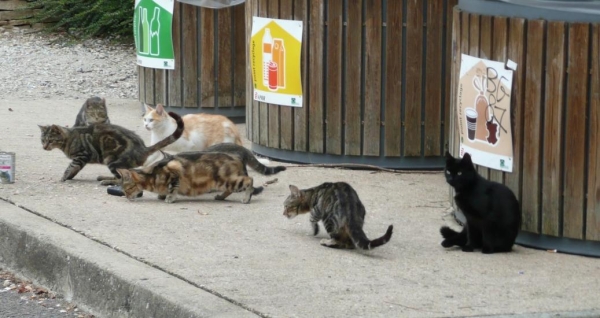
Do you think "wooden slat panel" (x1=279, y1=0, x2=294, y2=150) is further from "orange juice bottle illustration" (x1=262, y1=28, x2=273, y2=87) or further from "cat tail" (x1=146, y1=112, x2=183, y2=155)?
"cat tail" (x1=146, y1=112, x2=183, y2=155)

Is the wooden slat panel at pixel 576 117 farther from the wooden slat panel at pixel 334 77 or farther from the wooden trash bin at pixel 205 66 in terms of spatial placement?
the wooden trash bin at pixel 205 66

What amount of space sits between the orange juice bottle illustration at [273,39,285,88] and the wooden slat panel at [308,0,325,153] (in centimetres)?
25

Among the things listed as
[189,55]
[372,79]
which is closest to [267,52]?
[372,79]

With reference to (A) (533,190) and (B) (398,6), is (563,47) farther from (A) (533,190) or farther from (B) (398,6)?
(B) (398,6)

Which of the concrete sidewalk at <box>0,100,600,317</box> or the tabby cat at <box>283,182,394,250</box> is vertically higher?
the tabby cat at <box>283,182,394,250</box>

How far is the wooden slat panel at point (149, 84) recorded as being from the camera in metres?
11.4

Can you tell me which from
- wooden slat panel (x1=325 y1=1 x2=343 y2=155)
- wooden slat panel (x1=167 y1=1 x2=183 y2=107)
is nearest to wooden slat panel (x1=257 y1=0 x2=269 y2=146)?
wooden slat panel (x1=325 y1=1 x2=343 y2=155)

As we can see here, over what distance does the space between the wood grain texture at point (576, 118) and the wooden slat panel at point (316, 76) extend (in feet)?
9.21

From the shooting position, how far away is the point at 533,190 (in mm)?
6586

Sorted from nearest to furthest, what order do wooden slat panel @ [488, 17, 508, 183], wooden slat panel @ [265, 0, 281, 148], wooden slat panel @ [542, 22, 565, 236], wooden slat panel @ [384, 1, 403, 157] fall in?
1. wooden slat panel @ [542, 22, 565, 236]
2. wooden slat panel @ [488, 17, 508, 183]
3. wooden slat panel @ [384, 1, 403, 157]
4. wooden slat panel @ [265, 0, 281, 148]

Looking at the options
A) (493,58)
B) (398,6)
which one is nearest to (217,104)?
(398,6)

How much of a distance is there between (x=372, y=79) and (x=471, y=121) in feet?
5.94

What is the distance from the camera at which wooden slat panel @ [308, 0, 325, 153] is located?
8.76m

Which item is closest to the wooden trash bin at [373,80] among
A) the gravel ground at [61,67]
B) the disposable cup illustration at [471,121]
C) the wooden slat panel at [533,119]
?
the disposable cup illustration at [471,121]
